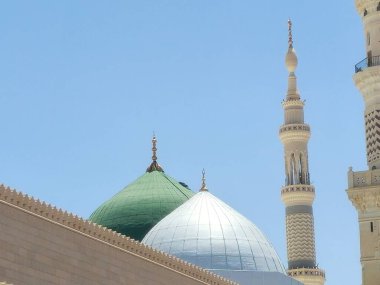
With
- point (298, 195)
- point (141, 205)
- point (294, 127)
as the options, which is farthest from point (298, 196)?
point (141, 205)

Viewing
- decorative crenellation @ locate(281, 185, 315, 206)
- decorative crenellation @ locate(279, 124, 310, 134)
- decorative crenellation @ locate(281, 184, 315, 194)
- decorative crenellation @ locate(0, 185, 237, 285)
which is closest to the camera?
decorative crenellation @ locate(0, 185, 237, 285)

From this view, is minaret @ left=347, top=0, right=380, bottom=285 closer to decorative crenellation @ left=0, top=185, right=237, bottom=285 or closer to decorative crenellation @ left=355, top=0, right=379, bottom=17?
decorative crenellation @ left=355, top=0, right=379, bottom=17

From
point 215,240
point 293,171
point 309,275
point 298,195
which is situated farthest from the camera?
point 293,171

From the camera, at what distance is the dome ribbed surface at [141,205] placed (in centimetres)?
3356

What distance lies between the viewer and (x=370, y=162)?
3073 centimetres

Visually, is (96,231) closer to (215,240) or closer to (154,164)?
(215,240)

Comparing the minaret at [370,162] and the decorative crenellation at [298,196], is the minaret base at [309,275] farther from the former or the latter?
the minaret at [370,162]

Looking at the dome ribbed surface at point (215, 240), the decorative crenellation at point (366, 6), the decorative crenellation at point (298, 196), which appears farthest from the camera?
the decorative crenellation at point (298, 196)

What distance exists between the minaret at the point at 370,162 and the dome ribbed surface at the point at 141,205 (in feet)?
20.0

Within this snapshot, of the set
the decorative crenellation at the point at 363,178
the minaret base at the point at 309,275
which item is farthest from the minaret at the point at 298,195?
the decorative crenellation at the point at 363,178

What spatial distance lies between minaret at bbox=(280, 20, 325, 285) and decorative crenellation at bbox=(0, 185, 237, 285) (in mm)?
11698

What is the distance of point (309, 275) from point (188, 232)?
347 inches

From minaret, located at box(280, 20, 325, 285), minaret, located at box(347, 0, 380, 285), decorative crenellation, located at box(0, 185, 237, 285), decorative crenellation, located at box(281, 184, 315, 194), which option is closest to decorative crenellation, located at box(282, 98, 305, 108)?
minaret, located at box(280, 20, 325, 285)

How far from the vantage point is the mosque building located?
18203 millimetres
